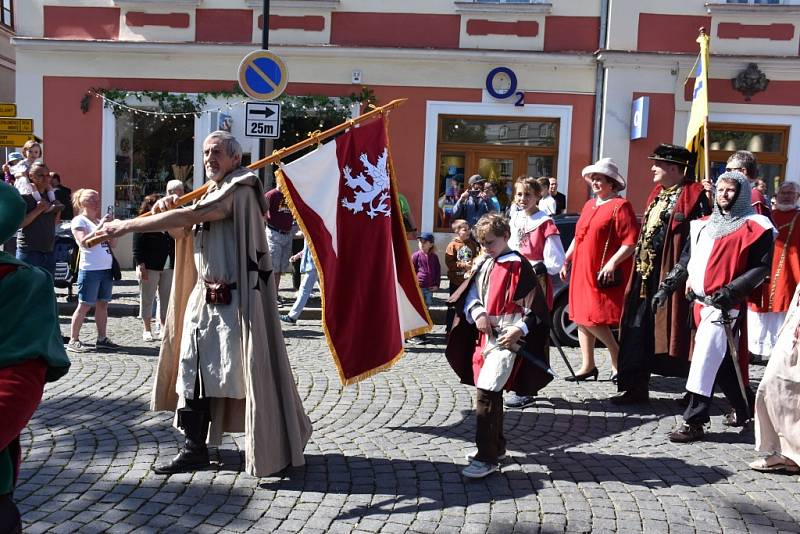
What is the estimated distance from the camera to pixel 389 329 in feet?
17.2

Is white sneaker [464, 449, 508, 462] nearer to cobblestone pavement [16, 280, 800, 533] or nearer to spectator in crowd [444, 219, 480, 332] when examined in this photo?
cobblestone pavement [16, 280, 800, 533]

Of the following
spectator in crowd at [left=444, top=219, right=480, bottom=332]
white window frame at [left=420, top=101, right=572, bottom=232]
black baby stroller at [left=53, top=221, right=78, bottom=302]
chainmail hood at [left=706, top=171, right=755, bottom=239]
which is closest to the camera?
chainmail hood at [left=706, top=171, right=755, bottom=239]

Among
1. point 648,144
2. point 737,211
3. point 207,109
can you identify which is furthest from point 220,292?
point 648,144

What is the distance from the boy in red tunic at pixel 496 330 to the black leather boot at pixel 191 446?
1.42 metres

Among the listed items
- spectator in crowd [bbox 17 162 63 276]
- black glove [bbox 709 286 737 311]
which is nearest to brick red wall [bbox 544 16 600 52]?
spectator in crowd [bbox 17 162 63 276]

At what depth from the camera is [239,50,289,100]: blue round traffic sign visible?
9977 millimetres

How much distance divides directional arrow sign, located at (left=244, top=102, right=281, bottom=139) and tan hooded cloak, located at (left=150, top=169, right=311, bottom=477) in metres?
5.79

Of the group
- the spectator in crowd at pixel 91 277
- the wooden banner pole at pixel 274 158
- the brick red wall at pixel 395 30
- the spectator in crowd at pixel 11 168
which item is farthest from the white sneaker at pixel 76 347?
the brick red wall at pixel 395 30

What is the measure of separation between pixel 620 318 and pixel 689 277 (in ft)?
3.31

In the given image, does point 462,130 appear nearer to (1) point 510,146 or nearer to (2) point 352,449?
(1) point 510,146

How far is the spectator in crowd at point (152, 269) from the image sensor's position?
8.12 m

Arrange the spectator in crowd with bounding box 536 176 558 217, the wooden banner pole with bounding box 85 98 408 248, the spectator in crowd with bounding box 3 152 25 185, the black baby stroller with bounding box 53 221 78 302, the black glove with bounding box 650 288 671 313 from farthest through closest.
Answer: the spectator in crowd with bounding box 536 176 558 217 → the black baby stroller with bounding box 53 221 78 302 → the spectator in crowd with bounding box 3 152 25 185 → the black glove with bounding box 650 288 671 313 → the wooden banner pole with bounding box 85 98 408 248

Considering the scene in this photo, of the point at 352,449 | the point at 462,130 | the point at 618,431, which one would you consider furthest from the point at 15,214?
the point at 462,130

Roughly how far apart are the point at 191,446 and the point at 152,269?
4328mm
